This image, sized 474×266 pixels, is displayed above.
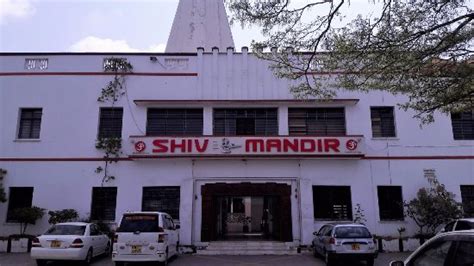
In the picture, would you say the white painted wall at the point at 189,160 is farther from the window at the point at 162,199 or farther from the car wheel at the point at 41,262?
the car wheel at the point at 41,262

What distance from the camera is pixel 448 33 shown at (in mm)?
8992

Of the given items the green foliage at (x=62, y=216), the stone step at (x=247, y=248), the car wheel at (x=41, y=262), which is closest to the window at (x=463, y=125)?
the stone step at (x=247, y=248)

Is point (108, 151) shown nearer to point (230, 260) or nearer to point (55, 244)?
point (55, 244)

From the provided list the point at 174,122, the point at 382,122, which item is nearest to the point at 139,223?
the point at 174,122

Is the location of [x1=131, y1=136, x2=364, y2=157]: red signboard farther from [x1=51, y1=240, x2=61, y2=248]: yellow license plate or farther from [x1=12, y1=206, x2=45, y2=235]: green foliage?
[x1=51, y1=240, x2=61, y2=248]: yellow license plate

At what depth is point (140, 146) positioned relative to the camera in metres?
18.7

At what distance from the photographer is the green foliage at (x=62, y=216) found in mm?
17875

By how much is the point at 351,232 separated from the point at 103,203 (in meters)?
11.3

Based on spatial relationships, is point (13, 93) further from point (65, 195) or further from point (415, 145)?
point (415, 145)

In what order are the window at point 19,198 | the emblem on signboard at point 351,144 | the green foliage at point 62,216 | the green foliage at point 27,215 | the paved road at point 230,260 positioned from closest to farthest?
1. the paved road at point 230,260
2. the green foliage at point 27,215
3. the green foliage at point 62,216
4. the emblem on signboard at point 351,144
5. the window at point 19,198

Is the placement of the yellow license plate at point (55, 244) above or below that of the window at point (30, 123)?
below

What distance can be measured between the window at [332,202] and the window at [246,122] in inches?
139

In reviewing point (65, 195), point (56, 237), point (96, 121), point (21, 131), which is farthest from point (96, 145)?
point (56, 237)

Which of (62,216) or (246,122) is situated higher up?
(246,122)
